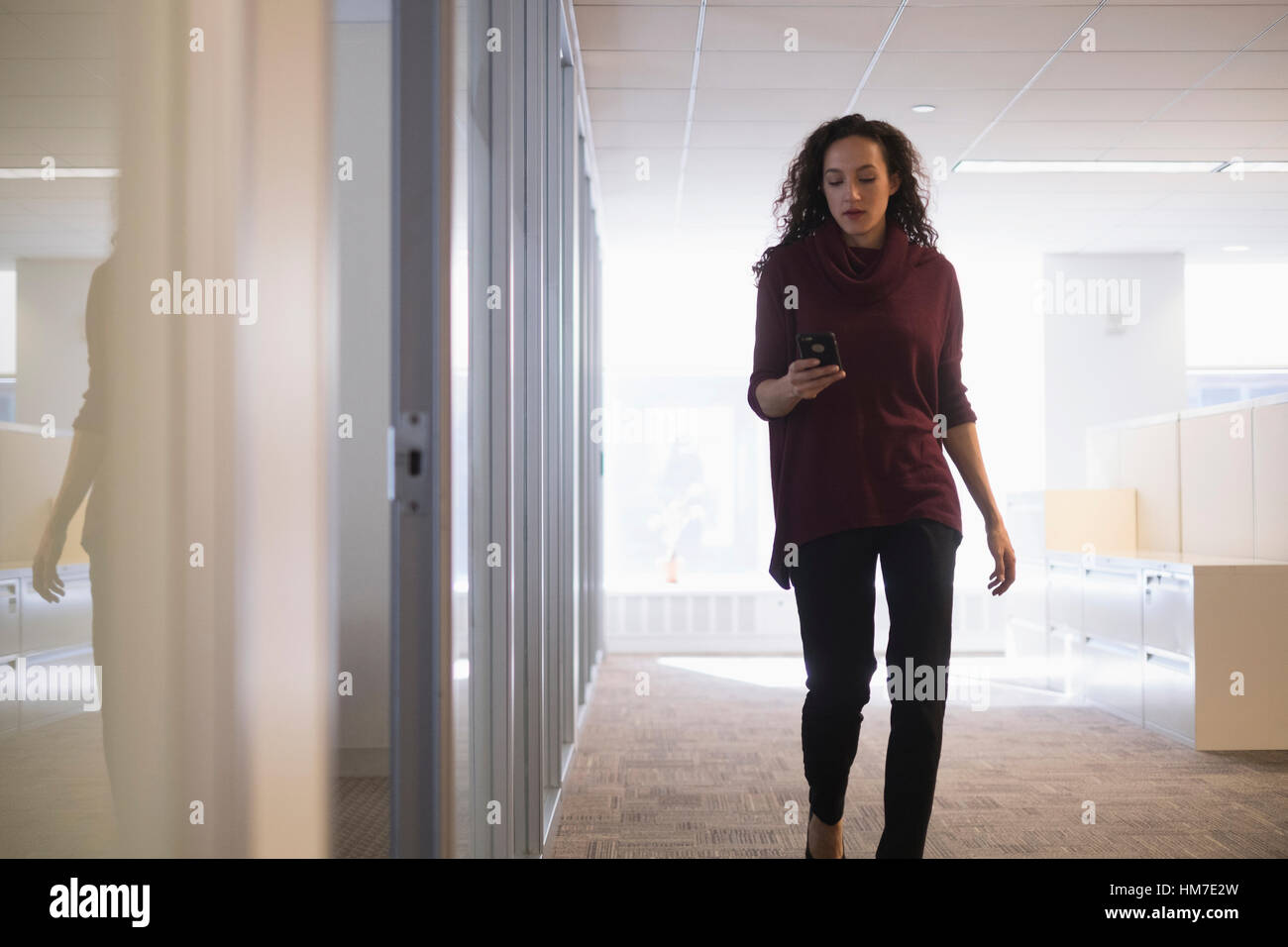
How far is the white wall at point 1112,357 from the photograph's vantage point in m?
6.61

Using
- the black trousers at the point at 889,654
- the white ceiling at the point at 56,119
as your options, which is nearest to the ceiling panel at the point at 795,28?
the black trousers at the point at 889,654

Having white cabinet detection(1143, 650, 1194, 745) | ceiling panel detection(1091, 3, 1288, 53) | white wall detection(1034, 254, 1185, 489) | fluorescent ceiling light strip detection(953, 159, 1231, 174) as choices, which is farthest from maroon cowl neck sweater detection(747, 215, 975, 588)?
white wall detection(1034, 254, 1185, 489)

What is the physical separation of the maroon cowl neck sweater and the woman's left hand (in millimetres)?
120

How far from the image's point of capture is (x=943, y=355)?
190 centimetres

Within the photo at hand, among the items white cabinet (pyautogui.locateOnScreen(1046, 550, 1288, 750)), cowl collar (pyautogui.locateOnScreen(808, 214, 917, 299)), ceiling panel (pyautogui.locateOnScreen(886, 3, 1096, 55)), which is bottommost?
white cabinet (pyautogui.locateOnScreen(1046, 550, 1288, 750))

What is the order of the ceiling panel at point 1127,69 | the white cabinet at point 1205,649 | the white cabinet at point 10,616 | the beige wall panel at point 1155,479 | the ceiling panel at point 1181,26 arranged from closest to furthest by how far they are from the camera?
1. the white cabinet at point 10,616
2. the ceiling panel at point 1181,26
3. the white cabinet at point 1205,649
4. the ceiling panel at point 1127,69
5. the beige wall panel at point 1155,479

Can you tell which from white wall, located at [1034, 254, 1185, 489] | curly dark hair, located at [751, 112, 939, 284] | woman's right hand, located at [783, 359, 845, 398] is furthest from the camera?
white wall, located at [1034, 254, 1185, 489]

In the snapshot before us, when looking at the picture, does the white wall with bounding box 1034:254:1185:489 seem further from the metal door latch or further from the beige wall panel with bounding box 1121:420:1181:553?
the metal door latch

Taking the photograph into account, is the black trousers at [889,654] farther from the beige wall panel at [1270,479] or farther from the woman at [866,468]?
the beige wall panel at [1270,479]

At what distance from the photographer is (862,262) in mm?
1869

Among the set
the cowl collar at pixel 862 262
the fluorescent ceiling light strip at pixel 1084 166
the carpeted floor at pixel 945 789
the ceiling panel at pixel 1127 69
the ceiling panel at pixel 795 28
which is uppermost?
the ceiling panel at pixel 795 28

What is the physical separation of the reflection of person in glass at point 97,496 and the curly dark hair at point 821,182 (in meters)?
1.40

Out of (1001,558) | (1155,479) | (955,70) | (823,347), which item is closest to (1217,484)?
(1155,479)

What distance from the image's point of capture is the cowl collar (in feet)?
5.93
